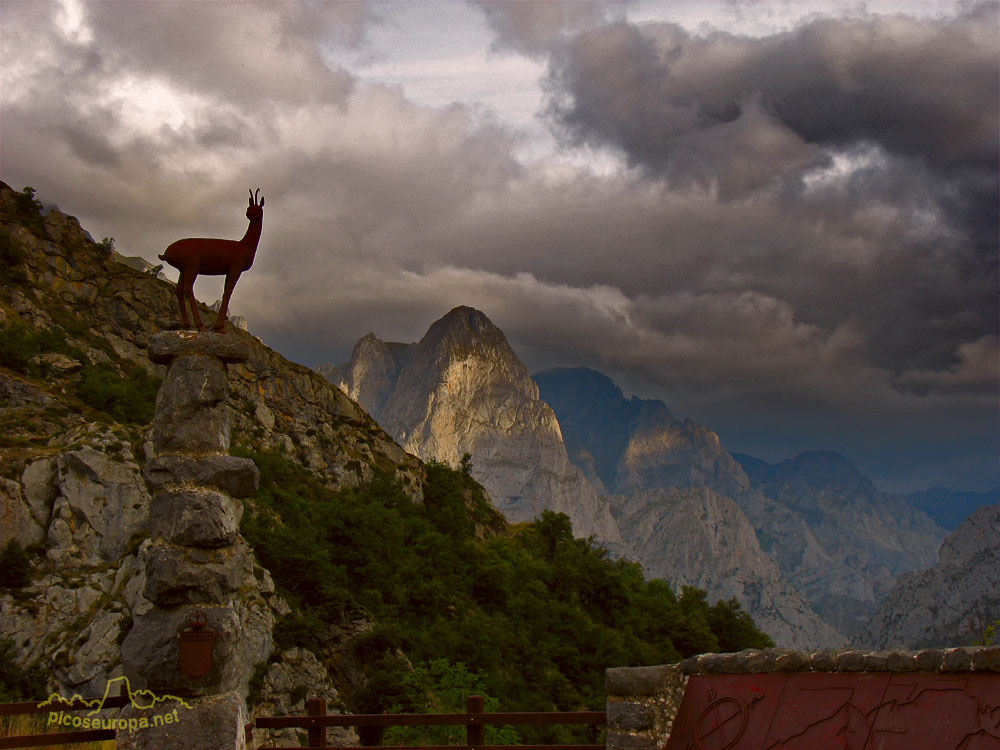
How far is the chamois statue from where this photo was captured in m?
11.3

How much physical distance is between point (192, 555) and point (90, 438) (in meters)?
27.8

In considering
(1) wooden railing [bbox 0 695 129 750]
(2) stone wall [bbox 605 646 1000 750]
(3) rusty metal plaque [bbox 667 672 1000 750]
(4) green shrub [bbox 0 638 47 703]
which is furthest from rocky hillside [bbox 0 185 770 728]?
(3) rusty metal plaque [bbox 667 672 1000 750]

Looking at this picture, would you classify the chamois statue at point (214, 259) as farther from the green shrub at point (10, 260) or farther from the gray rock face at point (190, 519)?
the green shrub at point (10, 260)

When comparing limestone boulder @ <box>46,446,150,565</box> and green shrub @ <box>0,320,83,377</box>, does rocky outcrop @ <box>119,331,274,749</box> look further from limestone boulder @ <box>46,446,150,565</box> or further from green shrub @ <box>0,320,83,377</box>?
green shrub @ <box>0,320,83,377</box>

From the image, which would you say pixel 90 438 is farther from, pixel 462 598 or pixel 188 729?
pixel 462 598

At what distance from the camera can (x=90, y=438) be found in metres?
33.5

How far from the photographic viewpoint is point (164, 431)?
10.4 metres

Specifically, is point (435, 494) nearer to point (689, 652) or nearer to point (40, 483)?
point (689, 652)

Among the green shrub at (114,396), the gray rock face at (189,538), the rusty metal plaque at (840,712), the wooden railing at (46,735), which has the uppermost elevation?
the green shrub at (114,396)

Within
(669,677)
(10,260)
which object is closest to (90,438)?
(669,677)

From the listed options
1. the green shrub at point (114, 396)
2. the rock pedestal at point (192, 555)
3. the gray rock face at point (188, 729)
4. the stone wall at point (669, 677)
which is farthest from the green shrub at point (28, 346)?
the stone wall at point (669, 677)

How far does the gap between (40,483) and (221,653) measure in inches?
1060

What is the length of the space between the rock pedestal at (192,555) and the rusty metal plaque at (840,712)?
5794mm

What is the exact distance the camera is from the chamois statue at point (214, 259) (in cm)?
1134
